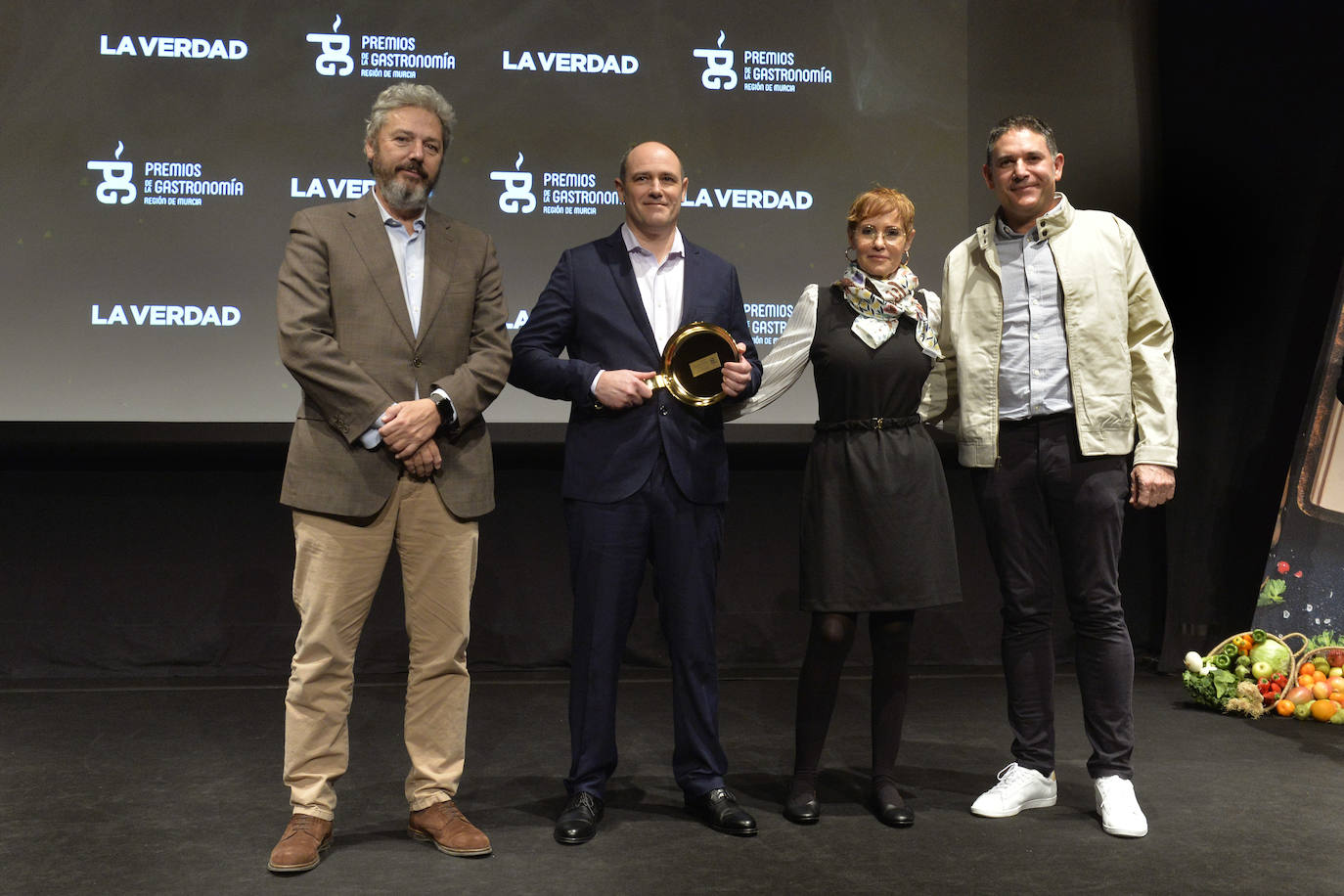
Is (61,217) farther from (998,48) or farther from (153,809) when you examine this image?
(998,48)

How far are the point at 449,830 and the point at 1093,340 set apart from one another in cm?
189

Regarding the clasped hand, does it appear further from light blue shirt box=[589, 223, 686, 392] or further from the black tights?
the black tights

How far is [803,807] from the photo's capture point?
2.72 meters

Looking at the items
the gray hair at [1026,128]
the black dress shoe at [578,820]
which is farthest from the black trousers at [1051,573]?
the black dress shoe at [578,820]

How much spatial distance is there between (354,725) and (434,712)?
1.32m

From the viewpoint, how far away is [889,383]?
2717 millimetres

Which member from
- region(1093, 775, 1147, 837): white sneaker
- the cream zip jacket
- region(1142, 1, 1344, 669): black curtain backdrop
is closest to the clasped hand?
the cream zip jacket

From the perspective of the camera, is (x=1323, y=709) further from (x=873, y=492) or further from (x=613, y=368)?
(x=613, y=368)

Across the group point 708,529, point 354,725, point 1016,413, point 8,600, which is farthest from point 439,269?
point 8,600

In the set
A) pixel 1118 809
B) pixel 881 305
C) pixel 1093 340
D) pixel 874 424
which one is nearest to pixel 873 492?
pixel 874 424

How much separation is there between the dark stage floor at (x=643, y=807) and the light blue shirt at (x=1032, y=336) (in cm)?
102

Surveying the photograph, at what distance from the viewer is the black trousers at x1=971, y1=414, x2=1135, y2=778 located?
9.03 feet

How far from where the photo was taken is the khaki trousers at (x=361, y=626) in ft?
8.08

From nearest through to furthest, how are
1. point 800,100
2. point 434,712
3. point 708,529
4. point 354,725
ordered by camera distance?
1. point 434,712
2. point 708,529
3. point 354,725
4. point 800,100
